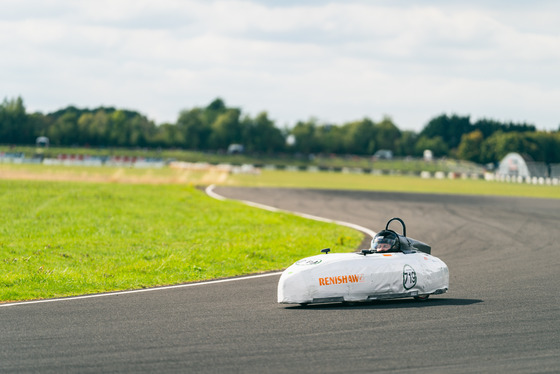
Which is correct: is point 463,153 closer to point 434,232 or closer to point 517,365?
point 434,232

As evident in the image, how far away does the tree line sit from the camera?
102 meters

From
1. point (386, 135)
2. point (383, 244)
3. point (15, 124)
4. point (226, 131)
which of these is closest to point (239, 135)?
point (226, 131)

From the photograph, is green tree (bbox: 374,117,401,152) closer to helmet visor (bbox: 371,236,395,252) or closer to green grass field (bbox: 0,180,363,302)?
green grass field (bbox: 0,180,363,302)

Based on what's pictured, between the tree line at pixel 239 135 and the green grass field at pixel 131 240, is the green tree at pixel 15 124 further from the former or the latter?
the green grass field at pixel 131 240

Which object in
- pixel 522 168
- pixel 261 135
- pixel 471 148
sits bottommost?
pixel 522 168

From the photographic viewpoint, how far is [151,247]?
1786cm

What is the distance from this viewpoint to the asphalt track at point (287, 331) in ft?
24.0

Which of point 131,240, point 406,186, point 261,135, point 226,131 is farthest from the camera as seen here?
point 261,135

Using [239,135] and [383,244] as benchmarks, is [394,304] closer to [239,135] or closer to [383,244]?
[383,244]

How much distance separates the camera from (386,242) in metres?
11.4

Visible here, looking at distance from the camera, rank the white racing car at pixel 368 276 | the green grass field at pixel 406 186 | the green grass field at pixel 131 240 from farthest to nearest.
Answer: the green grass field at pixel 406 186, the green grass field at pixel 131 240, the white racing car at pixel 368 276

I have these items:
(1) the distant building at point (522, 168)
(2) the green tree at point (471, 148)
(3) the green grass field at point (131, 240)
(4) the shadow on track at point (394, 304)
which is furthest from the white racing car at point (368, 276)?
(2) the green tree at point (471, 148)

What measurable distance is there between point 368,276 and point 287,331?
2.28 meters

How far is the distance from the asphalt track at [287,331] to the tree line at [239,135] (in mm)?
74815
